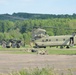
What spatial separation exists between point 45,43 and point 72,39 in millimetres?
4537

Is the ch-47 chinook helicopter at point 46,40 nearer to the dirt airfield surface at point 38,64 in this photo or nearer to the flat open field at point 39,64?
the flat open field at point 39,64

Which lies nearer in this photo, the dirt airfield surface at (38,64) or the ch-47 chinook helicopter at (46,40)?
the dirt airfield surface at (38,64)

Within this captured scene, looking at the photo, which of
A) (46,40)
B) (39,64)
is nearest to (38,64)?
(39,64)

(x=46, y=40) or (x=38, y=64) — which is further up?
(x=38, y=64)

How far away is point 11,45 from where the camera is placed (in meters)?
77.6

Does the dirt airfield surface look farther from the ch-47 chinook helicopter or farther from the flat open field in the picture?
the ch-47 chinook helicopter

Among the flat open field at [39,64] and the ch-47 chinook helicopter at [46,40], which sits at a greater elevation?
the flat open field at [39,64]

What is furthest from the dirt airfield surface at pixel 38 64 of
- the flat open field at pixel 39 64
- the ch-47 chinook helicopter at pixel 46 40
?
the ch-47 chinook helicopter at pixel 46 40

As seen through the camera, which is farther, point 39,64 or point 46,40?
point 46,40

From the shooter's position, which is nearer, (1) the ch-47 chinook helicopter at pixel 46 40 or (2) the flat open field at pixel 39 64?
(2) the flat open field at pixel 39 64

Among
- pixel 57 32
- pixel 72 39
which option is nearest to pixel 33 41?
pixel 72 39

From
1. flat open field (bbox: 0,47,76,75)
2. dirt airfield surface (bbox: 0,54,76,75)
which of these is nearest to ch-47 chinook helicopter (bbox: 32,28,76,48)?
flat open field (bbox: 0,47,76,75)

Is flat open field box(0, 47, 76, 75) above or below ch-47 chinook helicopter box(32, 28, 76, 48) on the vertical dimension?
above

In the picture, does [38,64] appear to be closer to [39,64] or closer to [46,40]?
[39,64]
